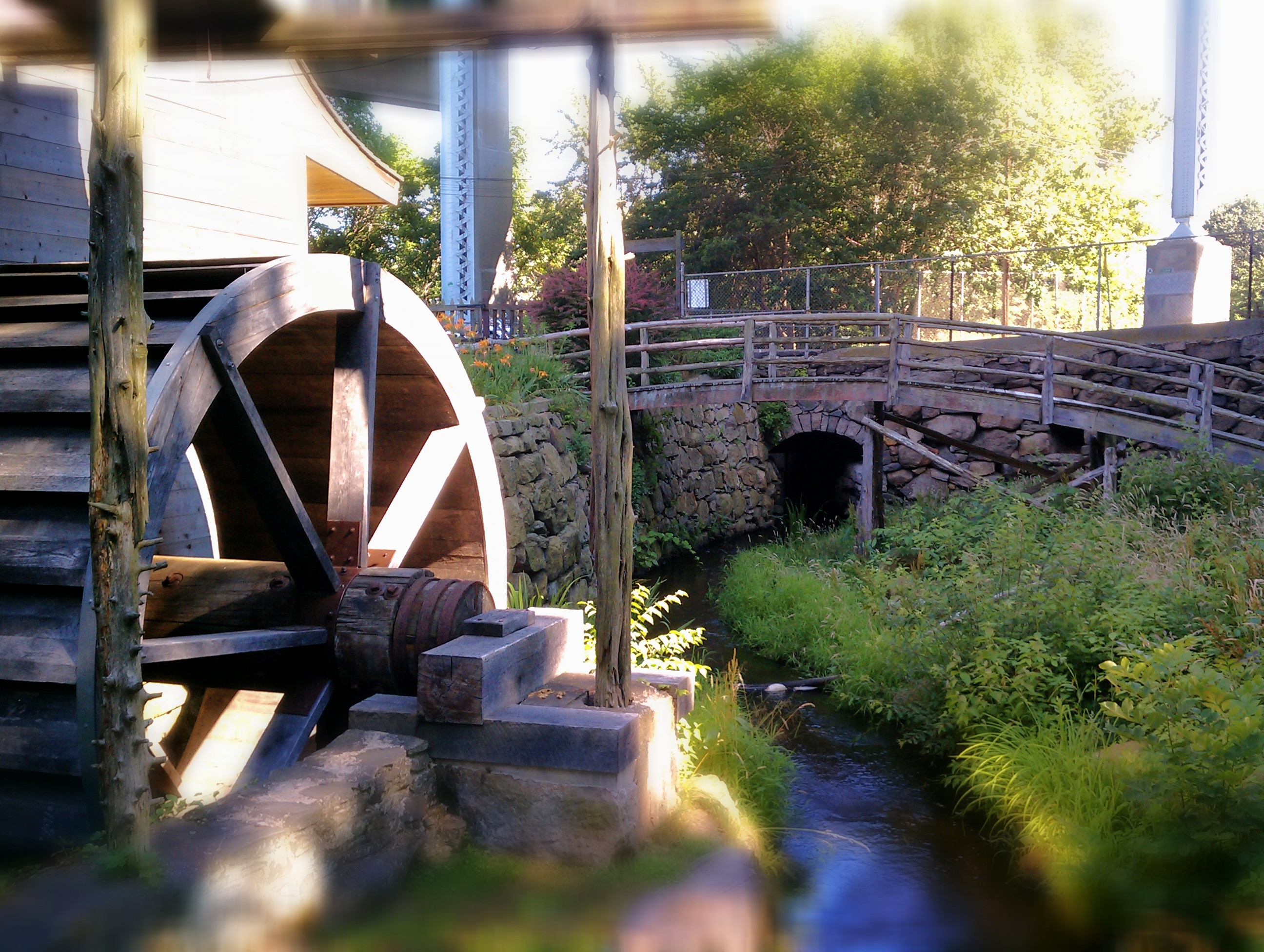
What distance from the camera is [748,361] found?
10.6 meters

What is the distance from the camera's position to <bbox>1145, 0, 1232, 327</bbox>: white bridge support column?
34.9 ft

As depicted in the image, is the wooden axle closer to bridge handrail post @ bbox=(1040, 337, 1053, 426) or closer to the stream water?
the stream water

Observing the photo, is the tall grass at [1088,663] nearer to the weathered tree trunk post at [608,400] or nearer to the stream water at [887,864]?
the stream water at [887,864]

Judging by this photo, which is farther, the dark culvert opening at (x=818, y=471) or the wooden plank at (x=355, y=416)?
the dark culvert opening at (x=818, y=471)

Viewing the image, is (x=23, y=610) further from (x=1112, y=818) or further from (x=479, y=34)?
(x=1112, y=818)

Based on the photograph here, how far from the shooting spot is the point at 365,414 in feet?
14.0

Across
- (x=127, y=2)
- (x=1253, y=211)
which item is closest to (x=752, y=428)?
(x=127, y=2)

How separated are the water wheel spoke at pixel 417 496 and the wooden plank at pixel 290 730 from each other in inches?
24.8

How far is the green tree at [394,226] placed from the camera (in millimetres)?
24016

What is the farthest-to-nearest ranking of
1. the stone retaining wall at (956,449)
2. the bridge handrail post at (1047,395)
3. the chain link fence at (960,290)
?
the chain link fence at (960,290), the stone retaining wall at (956,449), the bridge handrail post at (1047,395)

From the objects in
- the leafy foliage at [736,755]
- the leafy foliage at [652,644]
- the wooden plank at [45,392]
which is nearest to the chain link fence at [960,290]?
the leafy foliage at [652,644]

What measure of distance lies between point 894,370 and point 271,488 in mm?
7417

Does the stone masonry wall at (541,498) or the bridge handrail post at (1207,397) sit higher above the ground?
the bridge handrail post at (1207,397)

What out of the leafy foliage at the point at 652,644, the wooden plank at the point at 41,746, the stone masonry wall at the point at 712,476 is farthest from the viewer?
the stone masonry wall at the point at 712,476
